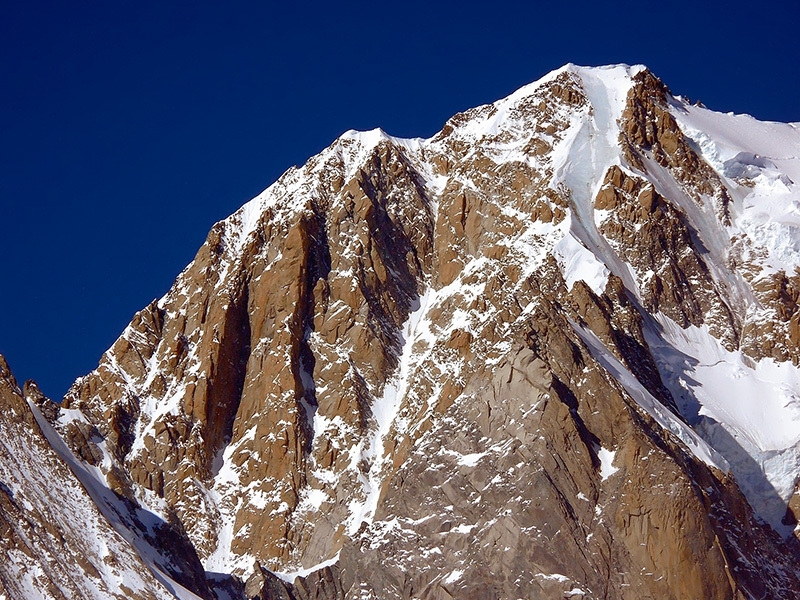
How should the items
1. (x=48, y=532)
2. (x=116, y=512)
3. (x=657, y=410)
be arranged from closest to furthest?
1. (x=48, y=532)
2. (x=657, y=410)
3. (x=116, y=512)

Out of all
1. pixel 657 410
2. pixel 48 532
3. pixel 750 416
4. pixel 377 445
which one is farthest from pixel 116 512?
pixel 750 416

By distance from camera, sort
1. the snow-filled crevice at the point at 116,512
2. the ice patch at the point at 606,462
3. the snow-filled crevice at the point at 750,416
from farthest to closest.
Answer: the snow-filled crevice at the point at 750,416 < the snow-filled crevice at the point at 116,512 < the ice patch at the point at 606,462

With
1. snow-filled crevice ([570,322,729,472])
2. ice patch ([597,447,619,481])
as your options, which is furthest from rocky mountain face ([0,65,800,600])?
snow-filled crevice ([570,322,729,472])

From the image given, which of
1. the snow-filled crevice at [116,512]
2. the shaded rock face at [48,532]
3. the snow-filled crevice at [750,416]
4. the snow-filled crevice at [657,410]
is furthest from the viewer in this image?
the snow-filled crevice at [750,416]

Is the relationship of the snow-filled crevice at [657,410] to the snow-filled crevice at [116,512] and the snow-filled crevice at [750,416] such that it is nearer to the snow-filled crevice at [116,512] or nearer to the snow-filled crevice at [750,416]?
the snow-filled crevice at [750,416]

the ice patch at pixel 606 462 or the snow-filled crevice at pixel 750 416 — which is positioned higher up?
the snow-filled crevice at pixel 750 416


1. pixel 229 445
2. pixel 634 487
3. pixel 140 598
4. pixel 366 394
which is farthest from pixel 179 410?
pixel 634 487

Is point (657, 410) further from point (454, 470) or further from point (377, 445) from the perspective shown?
point (377, 445)

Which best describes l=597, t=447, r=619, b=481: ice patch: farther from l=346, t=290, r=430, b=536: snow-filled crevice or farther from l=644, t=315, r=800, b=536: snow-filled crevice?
l=346, t=290, r=430, b=536: snow-filled crevice

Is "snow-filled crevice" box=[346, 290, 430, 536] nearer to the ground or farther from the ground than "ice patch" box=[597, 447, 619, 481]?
farther from the ground

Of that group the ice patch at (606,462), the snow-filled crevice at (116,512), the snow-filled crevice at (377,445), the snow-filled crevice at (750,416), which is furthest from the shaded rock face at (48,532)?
the snow-filled crevice at (750,416)

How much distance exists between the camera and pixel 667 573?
528 ft

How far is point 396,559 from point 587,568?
16893mm

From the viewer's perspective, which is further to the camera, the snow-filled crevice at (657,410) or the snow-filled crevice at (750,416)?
the snow-filled crevice at (750,416)
